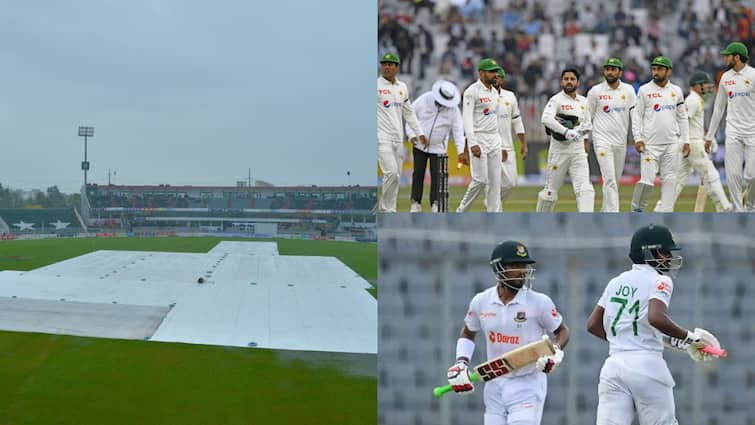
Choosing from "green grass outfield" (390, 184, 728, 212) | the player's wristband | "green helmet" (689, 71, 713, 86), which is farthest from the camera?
"green helmet" (689, 71, 713, 86)

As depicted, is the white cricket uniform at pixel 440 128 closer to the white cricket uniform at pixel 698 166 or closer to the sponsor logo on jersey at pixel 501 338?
the white cricket uniform at pixel 698 166

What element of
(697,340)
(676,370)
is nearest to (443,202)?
(676,370)

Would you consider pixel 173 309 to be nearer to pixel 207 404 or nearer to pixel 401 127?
pixel 207 404

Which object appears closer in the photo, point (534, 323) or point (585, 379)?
point (534, 323)

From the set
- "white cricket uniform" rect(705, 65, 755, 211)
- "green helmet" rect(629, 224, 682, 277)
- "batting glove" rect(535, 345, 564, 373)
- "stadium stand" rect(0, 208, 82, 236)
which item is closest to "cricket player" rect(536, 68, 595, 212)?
"white cricket uniform" rect(705, 65, 755, 211)

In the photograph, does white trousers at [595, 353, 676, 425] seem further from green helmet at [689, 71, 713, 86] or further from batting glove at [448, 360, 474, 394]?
green helmet at [689, 71, 713, 86]

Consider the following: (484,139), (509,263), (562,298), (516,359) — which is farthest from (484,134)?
(516,359)
